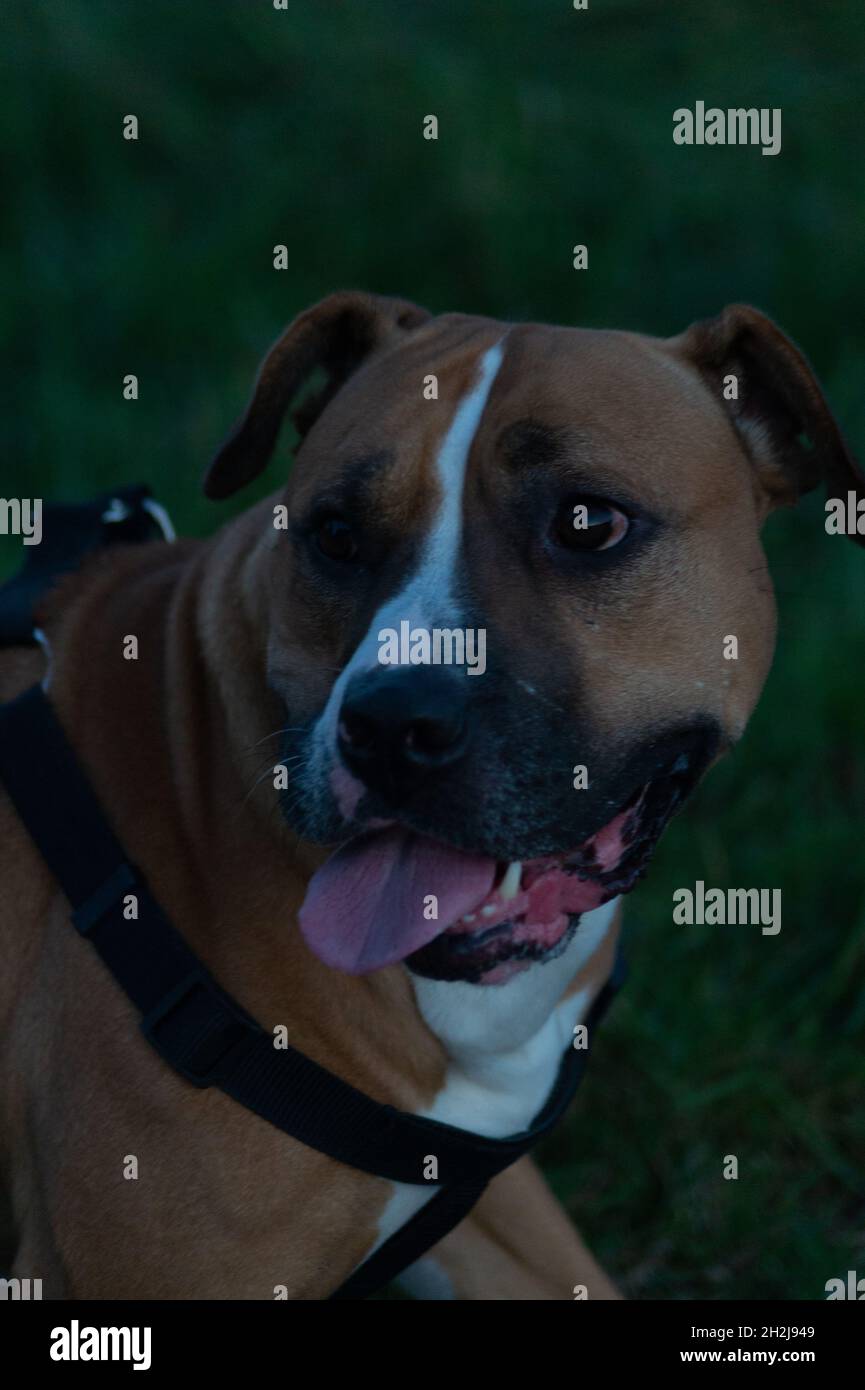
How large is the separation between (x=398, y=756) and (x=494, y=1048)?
0.68 meters

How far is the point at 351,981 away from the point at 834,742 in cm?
255

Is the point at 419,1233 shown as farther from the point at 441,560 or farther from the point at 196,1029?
the point at 441,560

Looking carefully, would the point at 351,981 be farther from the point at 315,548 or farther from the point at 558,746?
the point at 315,548

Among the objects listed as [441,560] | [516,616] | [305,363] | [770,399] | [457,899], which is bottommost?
Result: [457,899]

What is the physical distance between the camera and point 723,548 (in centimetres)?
269

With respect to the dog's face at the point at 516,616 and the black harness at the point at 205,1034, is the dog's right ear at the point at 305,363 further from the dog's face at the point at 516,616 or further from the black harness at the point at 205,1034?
the black harness at the point at 205,1034

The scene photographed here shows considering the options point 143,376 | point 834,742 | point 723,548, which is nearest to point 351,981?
point 723,548

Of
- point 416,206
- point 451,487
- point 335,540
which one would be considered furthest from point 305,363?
point 416,206

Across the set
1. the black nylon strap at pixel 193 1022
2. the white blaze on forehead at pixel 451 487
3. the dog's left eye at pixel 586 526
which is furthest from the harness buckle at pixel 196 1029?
the dog's left eye at pixel 586 526

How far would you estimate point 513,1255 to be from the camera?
10.9 feet

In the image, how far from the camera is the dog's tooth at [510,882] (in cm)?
254

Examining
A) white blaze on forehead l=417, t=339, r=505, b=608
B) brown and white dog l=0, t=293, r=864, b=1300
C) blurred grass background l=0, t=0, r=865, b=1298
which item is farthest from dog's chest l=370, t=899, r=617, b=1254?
blurred grass background l=0, t=0, r=865, b=1298
